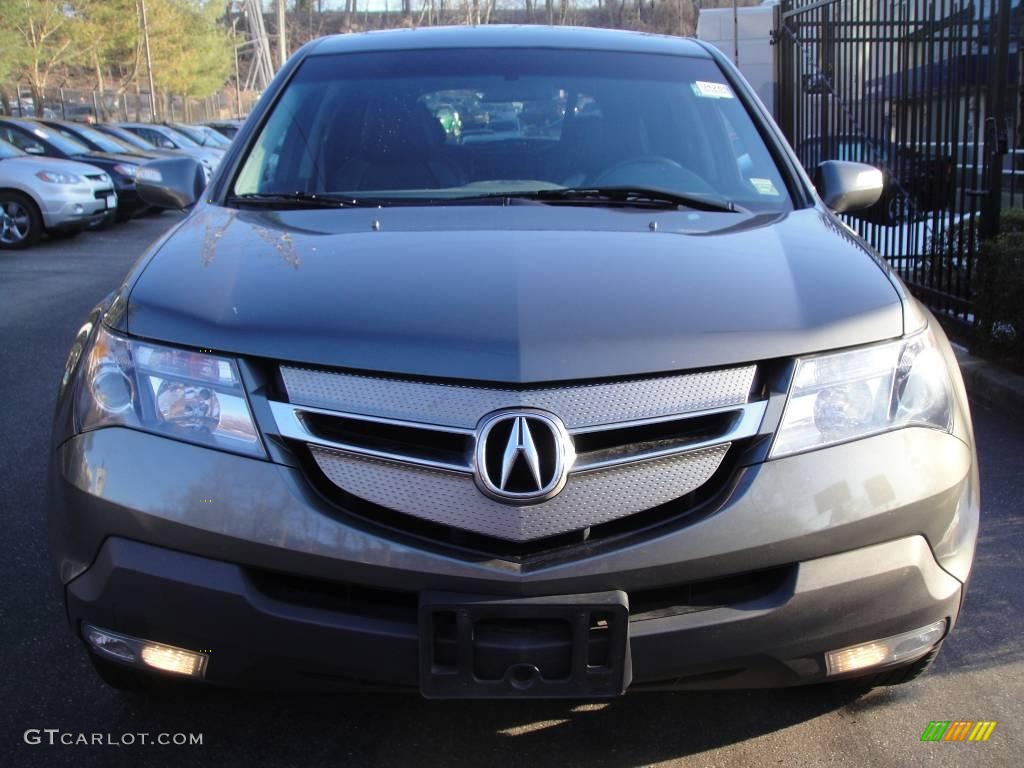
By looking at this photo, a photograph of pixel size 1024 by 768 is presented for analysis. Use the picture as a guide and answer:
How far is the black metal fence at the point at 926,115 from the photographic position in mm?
6293

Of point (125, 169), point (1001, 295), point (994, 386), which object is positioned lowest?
point (994, 386)

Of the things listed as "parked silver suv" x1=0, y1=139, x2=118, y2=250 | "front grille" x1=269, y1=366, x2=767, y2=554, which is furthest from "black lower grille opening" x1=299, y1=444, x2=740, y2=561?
"parked silver suv" x1=0, y1=139, x2=118, y2=250

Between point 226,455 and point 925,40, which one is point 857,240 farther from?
point 925,40

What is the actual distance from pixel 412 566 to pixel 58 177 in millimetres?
13348

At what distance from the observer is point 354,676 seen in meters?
2.04

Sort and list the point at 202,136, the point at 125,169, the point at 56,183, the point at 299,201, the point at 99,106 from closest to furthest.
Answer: the point at 299,201
the point at 56,183
the point at 125,169
the point at 202,136
the point at 99,106

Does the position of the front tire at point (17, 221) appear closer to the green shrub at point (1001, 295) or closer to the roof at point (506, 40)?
the roof at point (506, 40)

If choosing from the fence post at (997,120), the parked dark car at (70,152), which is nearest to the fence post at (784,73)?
the fence post at (997,120)

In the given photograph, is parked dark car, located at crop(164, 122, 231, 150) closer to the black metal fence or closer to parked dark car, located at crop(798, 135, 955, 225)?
the black metal fence

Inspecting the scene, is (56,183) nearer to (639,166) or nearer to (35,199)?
(35,199)

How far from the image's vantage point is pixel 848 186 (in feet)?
11.4

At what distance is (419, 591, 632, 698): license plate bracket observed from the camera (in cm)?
193

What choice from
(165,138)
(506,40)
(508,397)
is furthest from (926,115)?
(165,138)

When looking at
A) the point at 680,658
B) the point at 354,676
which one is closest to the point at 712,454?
the point at 680,658
